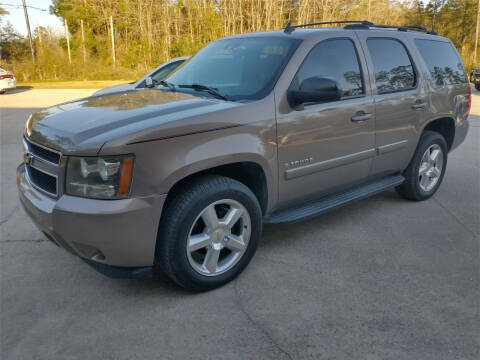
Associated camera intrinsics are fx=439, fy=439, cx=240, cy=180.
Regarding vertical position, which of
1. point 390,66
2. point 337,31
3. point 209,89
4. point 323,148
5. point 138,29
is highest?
point 138,29

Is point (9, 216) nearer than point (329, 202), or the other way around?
point (329, 202)

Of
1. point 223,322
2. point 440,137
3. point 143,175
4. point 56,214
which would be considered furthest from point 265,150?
point 440,137

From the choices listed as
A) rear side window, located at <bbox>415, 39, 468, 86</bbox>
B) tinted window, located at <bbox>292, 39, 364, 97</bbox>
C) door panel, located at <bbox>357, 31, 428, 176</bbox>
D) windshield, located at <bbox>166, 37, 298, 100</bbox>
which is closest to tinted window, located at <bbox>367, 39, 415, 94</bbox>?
door panel, located at <bbox>357, 31, 428, 176</bbox>

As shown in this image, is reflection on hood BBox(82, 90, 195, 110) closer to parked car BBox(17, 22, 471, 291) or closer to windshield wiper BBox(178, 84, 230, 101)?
parked car BBox(17, 22, 471, 291)

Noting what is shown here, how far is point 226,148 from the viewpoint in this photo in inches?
117

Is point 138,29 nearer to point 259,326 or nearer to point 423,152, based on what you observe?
point 423,152

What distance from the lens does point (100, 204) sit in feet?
8.54

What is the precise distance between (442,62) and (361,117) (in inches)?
71.2

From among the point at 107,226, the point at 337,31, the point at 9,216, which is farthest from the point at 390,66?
the point at 9,216

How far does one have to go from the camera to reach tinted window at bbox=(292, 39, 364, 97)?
11.7 ft

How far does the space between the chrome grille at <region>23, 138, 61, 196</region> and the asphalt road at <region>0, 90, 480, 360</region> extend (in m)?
0.79

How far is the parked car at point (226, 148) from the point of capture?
8.71ft

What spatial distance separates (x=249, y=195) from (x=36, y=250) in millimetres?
2024

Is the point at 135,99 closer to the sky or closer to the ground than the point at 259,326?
closer to the sky
